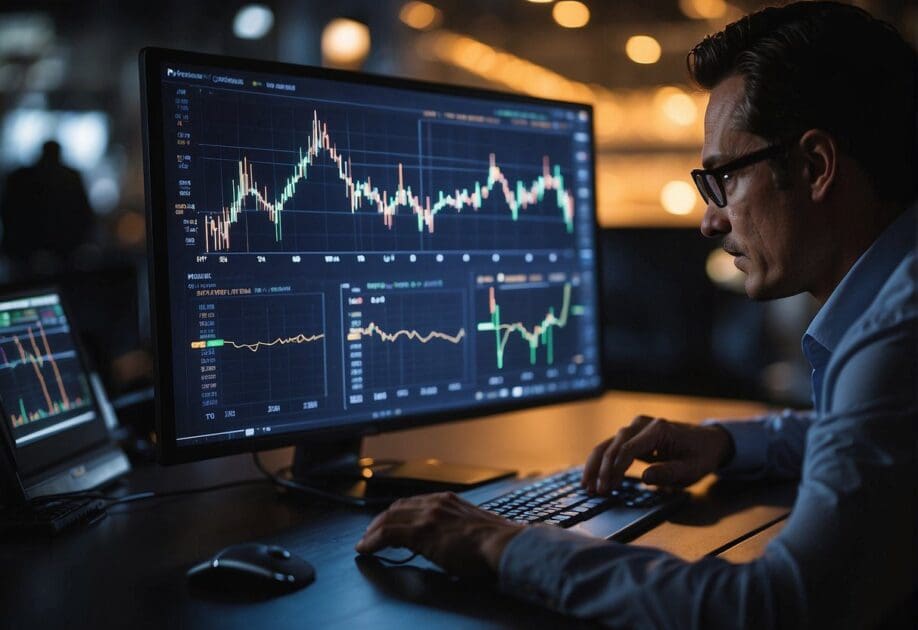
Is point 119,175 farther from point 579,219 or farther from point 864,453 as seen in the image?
point 864,453

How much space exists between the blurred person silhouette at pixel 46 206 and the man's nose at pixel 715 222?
3.43 metres

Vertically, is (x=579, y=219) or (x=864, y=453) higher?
(x=579, y=219)

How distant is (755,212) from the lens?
3.72 feet

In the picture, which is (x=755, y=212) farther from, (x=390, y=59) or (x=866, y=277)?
(x=390, y=59)

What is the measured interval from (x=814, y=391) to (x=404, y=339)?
55cm

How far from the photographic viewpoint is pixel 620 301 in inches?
153

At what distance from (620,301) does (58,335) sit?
283 centimetres

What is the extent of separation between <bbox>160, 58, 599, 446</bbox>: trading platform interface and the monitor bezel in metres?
0.26

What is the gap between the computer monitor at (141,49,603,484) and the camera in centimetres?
112

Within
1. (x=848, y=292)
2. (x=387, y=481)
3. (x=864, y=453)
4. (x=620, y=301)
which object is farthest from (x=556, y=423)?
(x=620, y=301)

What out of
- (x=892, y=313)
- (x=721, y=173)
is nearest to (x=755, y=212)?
(x=721, y=173)

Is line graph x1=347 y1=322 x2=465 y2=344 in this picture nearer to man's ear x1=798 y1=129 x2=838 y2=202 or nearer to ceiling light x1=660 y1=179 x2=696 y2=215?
man's ear x1=798 y1=129 x2=838 y2=202

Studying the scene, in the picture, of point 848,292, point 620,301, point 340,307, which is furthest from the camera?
point 620,301

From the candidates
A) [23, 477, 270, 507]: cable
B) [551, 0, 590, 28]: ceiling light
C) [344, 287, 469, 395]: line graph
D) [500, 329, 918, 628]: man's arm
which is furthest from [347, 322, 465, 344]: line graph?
[551, 0, 590, 28]: ceiling light
